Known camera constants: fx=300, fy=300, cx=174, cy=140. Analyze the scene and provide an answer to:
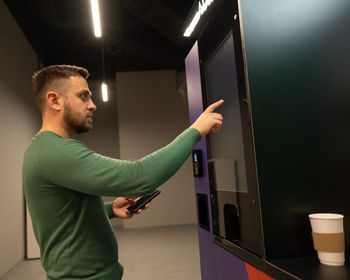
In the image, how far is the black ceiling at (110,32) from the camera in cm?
471

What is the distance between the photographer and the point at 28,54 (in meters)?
5.67

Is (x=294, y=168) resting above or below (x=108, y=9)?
below

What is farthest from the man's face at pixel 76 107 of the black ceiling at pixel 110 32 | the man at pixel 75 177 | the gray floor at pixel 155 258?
the gray floor at pixel 155 258

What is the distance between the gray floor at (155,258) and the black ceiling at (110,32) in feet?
10.9

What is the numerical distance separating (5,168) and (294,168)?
412cm

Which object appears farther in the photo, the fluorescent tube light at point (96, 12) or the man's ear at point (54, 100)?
the fluorescent tube light at point (96, 12)

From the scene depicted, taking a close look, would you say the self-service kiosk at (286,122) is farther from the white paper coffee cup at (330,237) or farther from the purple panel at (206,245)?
the purple panel at (206,245)

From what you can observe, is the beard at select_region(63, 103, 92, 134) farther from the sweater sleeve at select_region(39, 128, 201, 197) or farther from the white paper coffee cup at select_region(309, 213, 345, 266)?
the white paper coffee cup at select_region(309, 213, 345, 266)

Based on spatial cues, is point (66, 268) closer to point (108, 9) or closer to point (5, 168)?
point (5, 168)

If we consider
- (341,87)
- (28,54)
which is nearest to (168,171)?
(341,87)

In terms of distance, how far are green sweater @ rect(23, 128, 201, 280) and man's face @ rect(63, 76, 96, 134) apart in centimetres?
13

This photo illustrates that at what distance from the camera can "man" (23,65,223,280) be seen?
1054mm

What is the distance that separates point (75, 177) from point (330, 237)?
0.89 meters

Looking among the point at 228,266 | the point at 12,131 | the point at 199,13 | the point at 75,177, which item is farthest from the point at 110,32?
the point at 75,177
